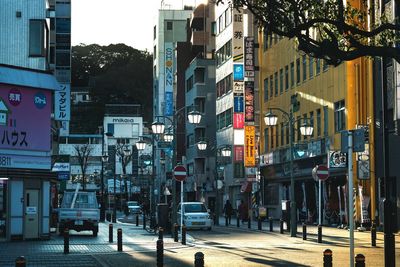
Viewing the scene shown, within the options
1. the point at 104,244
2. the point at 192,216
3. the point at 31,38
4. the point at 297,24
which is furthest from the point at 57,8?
the point at 297,24

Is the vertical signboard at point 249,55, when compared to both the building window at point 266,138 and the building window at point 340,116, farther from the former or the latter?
the building window at point 340,116

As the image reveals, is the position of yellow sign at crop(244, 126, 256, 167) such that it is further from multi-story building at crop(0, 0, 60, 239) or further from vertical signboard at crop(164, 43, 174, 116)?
vertical signboard at crop(164, 43, 174, 116)

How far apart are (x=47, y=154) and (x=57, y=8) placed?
19418mm

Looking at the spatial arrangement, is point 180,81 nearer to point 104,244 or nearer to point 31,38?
point 31,38

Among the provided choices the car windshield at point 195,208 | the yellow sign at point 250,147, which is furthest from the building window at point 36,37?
the yellow sign at point 250,147

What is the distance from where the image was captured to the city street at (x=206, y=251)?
23.0m

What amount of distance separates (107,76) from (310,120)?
87.2 meters

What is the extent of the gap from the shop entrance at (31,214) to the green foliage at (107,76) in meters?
102

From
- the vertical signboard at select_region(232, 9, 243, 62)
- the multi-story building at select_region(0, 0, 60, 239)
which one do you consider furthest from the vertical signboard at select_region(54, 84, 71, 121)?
the vertical signboard at select_region(232, 9, 243, 62)

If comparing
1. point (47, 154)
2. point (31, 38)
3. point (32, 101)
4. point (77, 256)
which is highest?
point (31, 38)

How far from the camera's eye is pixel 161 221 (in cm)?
3919

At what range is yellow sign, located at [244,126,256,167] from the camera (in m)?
63.9

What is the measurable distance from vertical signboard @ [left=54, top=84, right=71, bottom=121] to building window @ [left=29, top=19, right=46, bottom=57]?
265 centimetres

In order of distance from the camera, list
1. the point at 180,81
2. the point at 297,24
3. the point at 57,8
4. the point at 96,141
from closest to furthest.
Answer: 1. the point at 297,24
2. the point at 57,8
3. the point at 180,81
4. the point at 96,141
